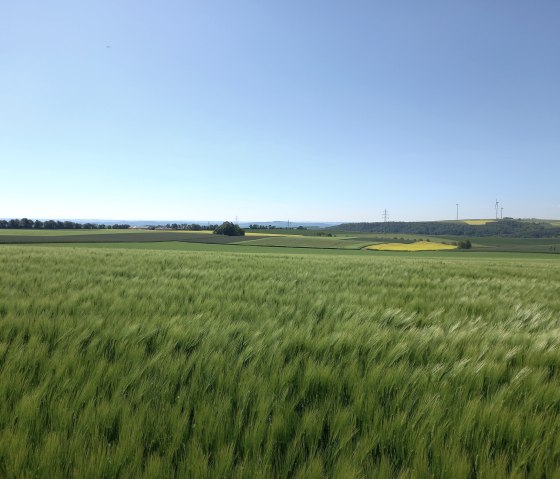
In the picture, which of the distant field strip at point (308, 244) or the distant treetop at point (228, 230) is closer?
the distant field strip at point (308, 244)

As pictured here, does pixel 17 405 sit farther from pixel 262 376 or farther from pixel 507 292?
pixel 507 292

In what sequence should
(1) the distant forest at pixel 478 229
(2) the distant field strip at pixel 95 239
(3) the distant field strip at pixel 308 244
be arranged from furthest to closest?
(1) the distant forest at pixel 478 229, (3) the distant field strip at pixel 308 244, (2) the distant field strip at pixel 95 239

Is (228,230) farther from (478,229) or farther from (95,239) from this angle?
(478,229)

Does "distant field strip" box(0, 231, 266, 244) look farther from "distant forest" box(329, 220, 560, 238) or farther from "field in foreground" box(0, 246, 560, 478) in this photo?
"distant forest" box(329, 220, 560, 238)

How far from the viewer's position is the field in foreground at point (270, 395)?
48.3 inches

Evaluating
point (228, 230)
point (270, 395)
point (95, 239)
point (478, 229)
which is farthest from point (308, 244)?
point (478, 229)

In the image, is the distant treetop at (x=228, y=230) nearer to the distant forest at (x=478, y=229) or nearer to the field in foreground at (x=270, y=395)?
the field in foreground at (x=270, y=395)

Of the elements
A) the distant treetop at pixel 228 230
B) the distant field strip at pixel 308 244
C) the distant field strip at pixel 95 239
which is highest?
the distant treetop at pixel 228 230

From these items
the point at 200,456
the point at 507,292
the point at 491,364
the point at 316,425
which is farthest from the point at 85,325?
the point at 507,292

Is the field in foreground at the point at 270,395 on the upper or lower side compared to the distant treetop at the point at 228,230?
lower

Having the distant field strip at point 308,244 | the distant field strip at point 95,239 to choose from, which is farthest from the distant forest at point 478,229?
the distant field strip at point 95,239

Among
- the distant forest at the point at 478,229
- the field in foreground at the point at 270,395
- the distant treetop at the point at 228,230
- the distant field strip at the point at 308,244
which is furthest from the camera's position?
the distant forest at the point at 478,229

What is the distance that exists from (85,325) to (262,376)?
1.94 metres

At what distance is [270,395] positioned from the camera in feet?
5.41
